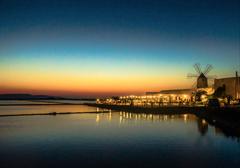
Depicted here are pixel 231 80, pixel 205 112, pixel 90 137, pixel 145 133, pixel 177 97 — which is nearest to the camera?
pixel 90 137

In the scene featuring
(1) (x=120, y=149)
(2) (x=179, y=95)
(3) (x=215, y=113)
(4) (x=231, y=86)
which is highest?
(4) (x=231, y=86)

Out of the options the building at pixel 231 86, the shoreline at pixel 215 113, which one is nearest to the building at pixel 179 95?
the building at pixel 231 86

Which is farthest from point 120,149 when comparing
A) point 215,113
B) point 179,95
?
point 179,95

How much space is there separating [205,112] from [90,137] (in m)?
19.6

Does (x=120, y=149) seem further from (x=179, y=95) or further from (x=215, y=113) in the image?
(x=179, y=95)

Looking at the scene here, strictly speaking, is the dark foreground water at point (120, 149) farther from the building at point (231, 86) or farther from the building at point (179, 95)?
the building at point (179, 95)

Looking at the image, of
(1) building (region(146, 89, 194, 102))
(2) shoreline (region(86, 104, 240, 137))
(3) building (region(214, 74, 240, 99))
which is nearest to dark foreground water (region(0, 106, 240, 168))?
(2) shoreline (region(86, 104, 240, 137))

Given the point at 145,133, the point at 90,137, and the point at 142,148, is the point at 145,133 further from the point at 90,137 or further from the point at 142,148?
the point at 142,148

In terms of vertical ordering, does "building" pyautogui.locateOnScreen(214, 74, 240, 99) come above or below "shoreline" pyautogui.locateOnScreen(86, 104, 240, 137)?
above

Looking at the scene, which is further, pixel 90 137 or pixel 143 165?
pixel 90 137

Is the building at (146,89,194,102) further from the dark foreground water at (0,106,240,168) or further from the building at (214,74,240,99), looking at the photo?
the dark foreground water at (0,106,240,168)

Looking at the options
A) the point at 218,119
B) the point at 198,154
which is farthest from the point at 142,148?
the point at 218,119

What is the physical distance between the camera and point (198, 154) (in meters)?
17.1

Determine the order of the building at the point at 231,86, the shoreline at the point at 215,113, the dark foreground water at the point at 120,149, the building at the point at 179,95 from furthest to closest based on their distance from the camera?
1. the building at the point at 179,95
2. the building at the point at 231,86
3. the shoreline at the point at 215,113
4. the dark foreground water at the point at 120,149
